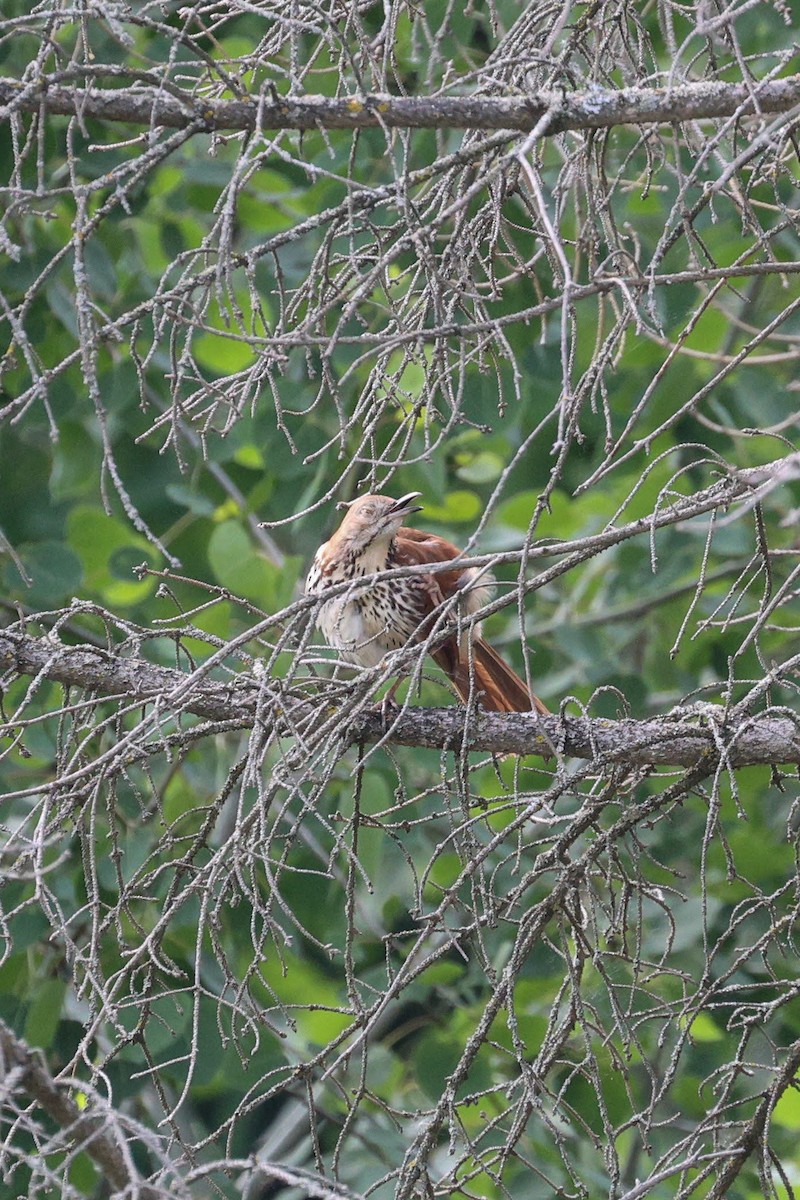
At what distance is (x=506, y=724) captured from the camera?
2.81 meters

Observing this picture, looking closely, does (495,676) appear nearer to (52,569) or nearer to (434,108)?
(52,569)

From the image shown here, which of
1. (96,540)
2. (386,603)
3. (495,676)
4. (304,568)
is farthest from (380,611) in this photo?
(304,568)

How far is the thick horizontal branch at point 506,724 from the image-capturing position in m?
2.41

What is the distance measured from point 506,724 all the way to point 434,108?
3.89 feet

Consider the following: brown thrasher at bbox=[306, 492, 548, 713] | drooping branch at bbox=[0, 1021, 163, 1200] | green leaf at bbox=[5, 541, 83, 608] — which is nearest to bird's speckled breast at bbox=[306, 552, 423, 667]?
brown thrasher at bbox=[306, 492, 548, 713]

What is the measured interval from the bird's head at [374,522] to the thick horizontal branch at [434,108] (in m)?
1.89

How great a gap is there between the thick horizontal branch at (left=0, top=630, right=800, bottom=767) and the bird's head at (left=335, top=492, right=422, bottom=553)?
108 centimetres

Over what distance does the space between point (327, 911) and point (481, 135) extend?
276 centimetres

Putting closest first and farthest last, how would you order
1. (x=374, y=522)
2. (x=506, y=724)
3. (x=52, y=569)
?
(x=506, y=724)
(x=374, y=522)
(x=52, y=569)

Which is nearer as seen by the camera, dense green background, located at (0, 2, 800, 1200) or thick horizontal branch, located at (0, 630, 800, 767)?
thick horizontal branch, located at (0, 630, 800, 767)

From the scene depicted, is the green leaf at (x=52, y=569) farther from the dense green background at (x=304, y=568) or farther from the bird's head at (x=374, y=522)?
the bird's head at (x=374, y=522)

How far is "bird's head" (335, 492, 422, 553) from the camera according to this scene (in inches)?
154

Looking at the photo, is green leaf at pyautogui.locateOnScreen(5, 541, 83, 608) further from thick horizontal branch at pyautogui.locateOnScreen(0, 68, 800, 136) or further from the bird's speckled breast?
thick horizontal branch at pyautogui.locateOnScreen(0, 68, 800, 136)

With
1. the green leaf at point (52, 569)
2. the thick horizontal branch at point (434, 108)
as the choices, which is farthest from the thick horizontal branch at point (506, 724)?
the green leaf at point (52, 569)
